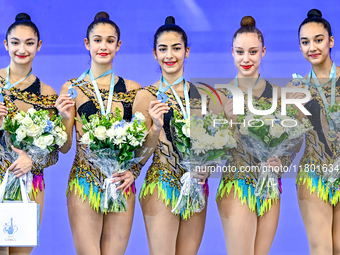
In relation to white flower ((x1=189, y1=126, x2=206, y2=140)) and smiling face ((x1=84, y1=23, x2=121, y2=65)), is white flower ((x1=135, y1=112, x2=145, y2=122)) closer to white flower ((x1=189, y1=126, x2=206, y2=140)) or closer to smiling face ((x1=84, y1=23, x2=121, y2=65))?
white flower ((x1=189, y1=126, x2=206, y2=140))

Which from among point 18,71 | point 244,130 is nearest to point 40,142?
point 18,71

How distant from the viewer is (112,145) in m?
4.16

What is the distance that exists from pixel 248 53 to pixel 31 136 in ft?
5.46

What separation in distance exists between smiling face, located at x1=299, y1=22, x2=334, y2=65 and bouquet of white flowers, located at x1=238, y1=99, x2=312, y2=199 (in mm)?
458

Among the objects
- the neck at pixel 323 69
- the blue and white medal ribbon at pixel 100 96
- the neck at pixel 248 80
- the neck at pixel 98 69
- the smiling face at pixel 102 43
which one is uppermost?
the smiling face at pixel 102 43

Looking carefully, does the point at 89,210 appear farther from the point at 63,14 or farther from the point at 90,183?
the point at 63,14

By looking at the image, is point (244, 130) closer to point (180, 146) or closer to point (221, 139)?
point (221, 139)

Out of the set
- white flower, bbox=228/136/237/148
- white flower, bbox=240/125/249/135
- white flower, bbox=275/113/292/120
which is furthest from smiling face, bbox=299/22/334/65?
white flower, bbox=228/136/237/148

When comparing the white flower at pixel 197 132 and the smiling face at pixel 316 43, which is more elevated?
the smiling face at pixel 316 43

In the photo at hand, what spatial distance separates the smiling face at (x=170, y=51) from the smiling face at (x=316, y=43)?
3.05 feet

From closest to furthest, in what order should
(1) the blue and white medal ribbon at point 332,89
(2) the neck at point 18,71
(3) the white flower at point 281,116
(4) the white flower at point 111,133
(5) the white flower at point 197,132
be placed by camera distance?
(4) the white flower at point 111,133
(5) the white flower at point 197,132
(3) the white flower at point 281,116
(1) the blue and white medal ribbon at point 332,89
(2) the neck at point 18,71

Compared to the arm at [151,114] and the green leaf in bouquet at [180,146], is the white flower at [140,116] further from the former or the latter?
the green leaf in bouquet at [180,146]

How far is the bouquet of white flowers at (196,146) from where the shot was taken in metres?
4.24

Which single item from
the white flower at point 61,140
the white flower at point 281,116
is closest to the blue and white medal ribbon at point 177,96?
the white flower at point 281,116
